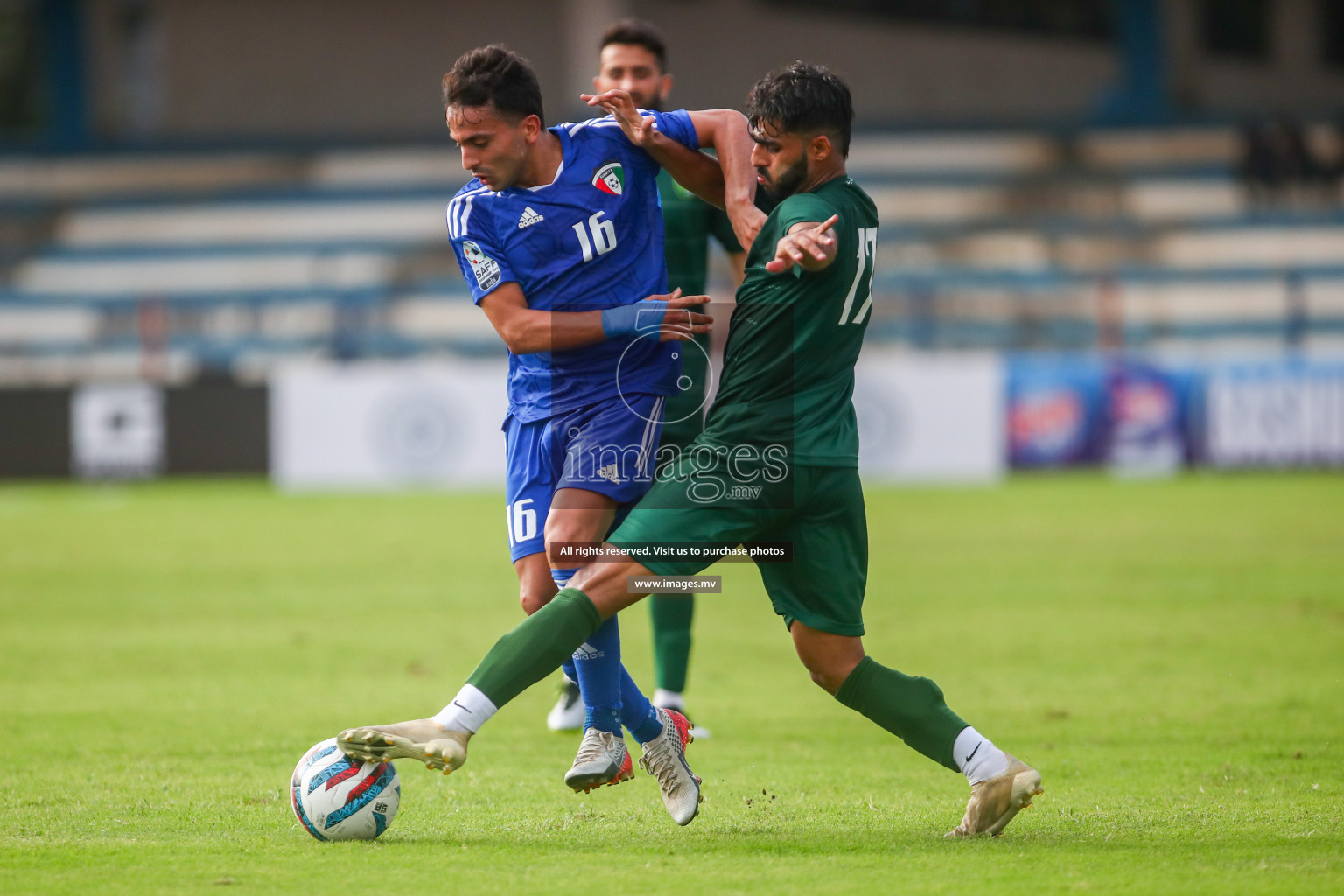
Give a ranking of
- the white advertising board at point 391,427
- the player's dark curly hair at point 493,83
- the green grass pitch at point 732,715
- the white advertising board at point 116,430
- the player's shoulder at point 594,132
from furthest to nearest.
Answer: the white advertising board at point 116,430
the white advertising board at point 391,427
the player's shoulder at point 594,132
the player's dark curly hair at point 493,83
the green grass pitch at point 732,715

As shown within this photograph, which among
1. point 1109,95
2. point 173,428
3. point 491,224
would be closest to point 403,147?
point 173,428

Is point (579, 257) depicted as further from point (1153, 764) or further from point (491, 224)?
point (1153, 764)

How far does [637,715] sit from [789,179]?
164 cm

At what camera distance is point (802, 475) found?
4.21m

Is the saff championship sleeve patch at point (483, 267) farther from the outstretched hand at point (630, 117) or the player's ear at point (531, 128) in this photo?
the outstretched hand at point (630, 117)

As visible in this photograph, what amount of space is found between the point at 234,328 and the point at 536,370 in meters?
19.1

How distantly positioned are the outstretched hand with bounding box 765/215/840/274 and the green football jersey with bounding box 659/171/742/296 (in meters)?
1.96

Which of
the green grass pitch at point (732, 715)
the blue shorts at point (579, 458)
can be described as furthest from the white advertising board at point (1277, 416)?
the blue shorts at point (579, 458)

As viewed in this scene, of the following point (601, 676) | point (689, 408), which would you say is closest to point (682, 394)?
point (689, 408)

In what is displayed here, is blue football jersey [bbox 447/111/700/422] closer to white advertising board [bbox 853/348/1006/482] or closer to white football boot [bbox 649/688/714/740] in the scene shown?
white football boot [bbox 649/688/714/740]

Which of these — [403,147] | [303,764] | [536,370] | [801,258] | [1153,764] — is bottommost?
[1153,764]

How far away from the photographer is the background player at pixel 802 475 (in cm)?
416

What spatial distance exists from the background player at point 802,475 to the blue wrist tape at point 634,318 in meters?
0.25

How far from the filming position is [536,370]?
4715 mm
